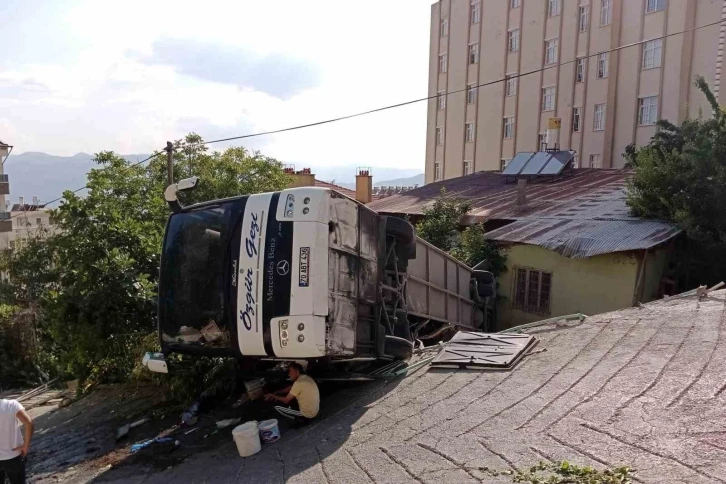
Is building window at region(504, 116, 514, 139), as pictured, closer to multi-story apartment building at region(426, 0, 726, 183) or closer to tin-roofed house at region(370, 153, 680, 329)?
multi-story apartment building at region(426, 0, 726, 183)

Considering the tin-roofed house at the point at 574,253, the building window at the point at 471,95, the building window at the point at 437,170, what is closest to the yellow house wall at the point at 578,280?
the tin-roofed house at the point at 574,253

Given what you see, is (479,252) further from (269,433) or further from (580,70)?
(580,70)

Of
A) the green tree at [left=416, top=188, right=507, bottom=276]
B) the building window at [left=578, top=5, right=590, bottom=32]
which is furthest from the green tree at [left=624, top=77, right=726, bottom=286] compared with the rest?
the building window at [left=578, top=5, right=590, bottom=32]

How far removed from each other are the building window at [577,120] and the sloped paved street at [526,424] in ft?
88.8

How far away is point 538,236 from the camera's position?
13.7m

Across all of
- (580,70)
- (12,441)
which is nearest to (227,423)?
(12,441)

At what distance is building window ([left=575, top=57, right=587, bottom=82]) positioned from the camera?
3170 cm

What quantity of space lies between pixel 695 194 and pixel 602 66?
2103 cm

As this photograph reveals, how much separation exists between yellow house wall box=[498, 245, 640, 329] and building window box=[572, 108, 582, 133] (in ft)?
69.0

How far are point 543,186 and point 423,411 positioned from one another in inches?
660

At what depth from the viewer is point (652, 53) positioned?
2862 centimetres

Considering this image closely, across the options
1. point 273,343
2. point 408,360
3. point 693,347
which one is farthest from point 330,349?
point 693,347

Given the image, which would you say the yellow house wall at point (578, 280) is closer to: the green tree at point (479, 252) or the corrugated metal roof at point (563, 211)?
the green tree at point (479, 252)

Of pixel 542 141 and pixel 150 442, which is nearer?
pixel 150 442
